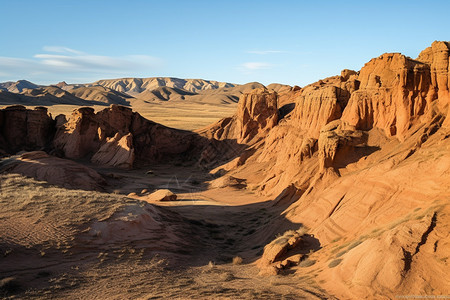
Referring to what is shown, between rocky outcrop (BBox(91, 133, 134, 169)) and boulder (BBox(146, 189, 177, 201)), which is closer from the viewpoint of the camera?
boulder (BBox(146, 189, 177, 201))

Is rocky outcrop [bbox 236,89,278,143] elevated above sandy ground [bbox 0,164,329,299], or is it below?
above

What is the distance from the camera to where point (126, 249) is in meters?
15.4

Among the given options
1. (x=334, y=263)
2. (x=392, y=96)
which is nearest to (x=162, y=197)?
(x=334, y=263)

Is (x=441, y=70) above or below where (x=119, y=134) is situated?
above

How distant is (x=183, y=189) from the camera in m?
34.1

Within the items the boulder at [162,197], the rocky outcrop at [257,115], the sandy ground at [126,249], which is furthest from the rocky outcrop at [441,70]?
the rocky outcrop at [257,115]

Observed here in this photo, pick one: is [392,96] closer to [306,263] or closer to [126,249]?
[306,263]

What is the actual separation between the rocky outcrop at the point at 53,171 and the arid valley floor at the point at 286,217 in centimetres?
15

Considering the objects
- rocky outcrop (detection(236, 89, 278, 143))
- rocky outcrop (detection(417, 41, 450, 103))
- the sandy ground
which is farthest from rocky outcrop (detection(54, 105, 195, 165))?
rocky outcrop (detection(417, 41, 450, 103))

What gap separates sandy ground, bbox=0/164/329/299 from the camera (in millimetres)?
11227

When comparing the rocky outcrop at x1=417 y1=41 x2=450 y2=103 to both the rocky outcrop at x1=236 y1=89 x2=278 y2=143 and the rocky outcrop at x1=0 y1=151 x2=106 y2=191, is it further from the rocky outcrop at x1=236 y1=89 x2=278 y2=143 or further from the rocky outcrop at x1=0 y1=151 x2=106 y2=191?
the rocky outcrop at x1=0 y1=151 x2=106 y2=191

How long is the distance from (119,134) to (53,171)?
1456cm

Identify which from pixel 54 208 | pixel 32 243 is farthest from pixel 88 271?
pixel 54 208

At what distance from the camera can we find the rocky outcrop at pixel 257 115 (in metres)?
44.1
